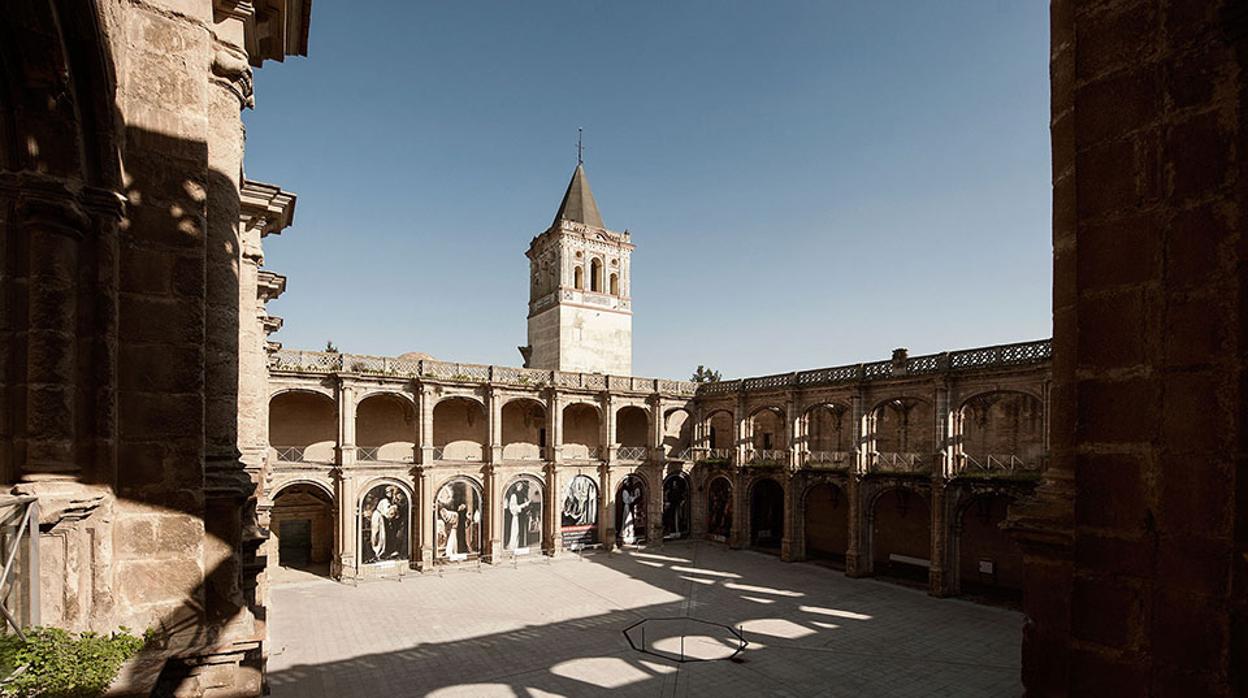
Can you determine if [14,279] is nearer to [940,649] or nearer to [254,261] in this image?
[254,261]

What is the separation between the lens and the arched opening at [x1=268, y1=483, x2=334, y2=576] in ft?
81.3

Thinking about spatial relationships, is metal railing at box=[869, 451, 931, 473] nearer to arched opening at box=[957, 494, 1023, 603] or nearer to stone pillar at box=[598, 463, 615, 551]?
arched opening at box=[957, 494, 1023, 603]

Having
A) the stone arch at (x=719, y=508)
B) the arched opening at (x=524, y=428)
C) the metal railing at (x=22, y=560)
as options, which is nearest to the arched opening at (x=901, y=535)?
the stone arch at (x=719, y=508)

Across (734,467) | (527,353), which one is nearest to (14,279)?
(734,467)

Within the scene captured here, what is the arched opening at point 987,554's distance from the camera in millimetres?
21734

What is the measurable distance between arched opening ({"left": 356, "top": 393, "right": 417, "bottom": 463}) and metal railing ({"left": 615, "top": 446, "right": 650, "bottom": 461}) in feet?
32.0

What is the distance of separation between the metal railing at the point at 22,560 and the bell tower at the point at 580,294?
99.0 ft

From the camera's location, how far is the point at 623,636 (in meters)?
16.2

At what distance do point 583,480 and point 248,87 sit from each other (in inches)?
961

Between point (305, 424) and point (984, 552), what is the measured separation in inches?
1069

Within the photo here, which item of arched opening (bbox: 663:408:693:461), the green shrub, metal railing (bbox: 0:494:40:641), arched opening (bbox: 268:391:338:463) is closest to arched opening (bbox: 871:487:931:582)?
arched opening (bbox: 663:408:693:461)

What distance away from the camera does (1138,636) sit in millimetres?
2475

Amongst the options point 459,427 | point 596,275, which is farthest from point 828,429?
point 459,427

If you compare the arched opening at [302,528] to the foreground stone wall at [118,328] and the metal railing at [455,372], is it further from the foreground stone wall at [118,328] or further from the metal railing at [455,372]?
the foreground stone wall at [118,328]
